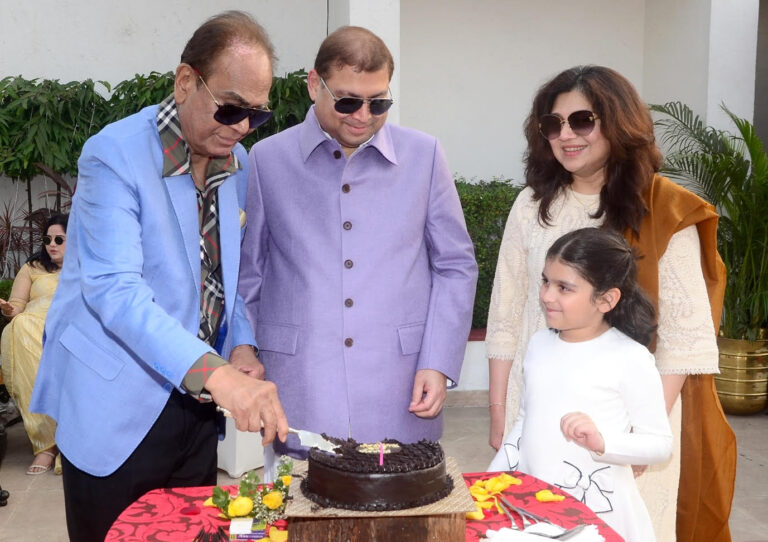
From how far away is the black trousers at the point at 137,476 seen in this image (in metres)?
2.51

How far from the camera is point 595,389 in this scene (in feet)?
8.84

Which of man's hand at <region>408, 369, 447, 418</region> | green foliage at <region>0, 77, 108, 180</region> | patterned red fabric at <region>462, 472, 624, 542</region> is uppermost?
green foliage at <region>0, 77, 108, 180</region>

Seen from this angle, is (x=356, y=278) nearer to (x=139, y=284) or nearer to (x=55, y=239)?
(x=139, y=284)

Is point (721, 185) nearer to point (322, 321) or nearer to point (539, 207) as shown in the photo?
point (539, 207)

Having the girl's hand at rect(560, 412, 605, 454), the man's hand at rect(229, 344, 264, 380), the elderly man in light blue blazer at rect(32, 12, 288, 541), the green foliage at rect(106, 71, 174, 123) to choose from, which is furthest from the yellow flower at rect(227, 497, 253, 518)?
the green foliage at rect(106, 71, 174, 123)

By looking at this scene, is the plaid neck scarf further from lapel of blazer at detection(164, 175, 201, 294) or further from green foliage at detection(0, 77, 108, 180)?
green foliage at detection(0, 77, 108, 180)

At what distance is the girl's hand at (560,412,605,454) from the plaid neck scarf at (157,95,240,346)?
3.47ft

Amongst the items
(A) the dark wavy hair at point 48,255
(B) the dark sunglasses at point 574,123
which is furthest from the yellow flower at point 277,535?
(A) the dark wavy hair at point 48,255

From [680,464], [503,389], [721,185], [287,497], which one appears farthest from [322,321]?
[721,185]

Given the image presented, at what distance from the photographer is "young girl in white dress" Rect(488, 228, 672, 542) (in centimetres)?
257

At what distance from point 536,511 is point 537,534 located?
210 millimetres

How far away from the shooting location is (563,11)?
9195mm

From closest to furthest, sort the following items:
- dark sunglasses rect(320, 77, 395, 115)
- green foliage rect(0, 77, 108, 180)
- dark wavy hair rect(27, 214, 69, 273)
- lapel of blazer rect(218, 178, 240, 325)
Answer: lapel of blazer rect(218, 178, 240, 325) < dark sunglasses rect(320, 77, 395, 115) < dark wavy hair rect(27, 214, 69, 273) < green foliage rect(0, 77, 108, 180)

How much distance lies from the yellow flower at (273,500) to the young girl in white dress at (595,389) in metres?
0.82
